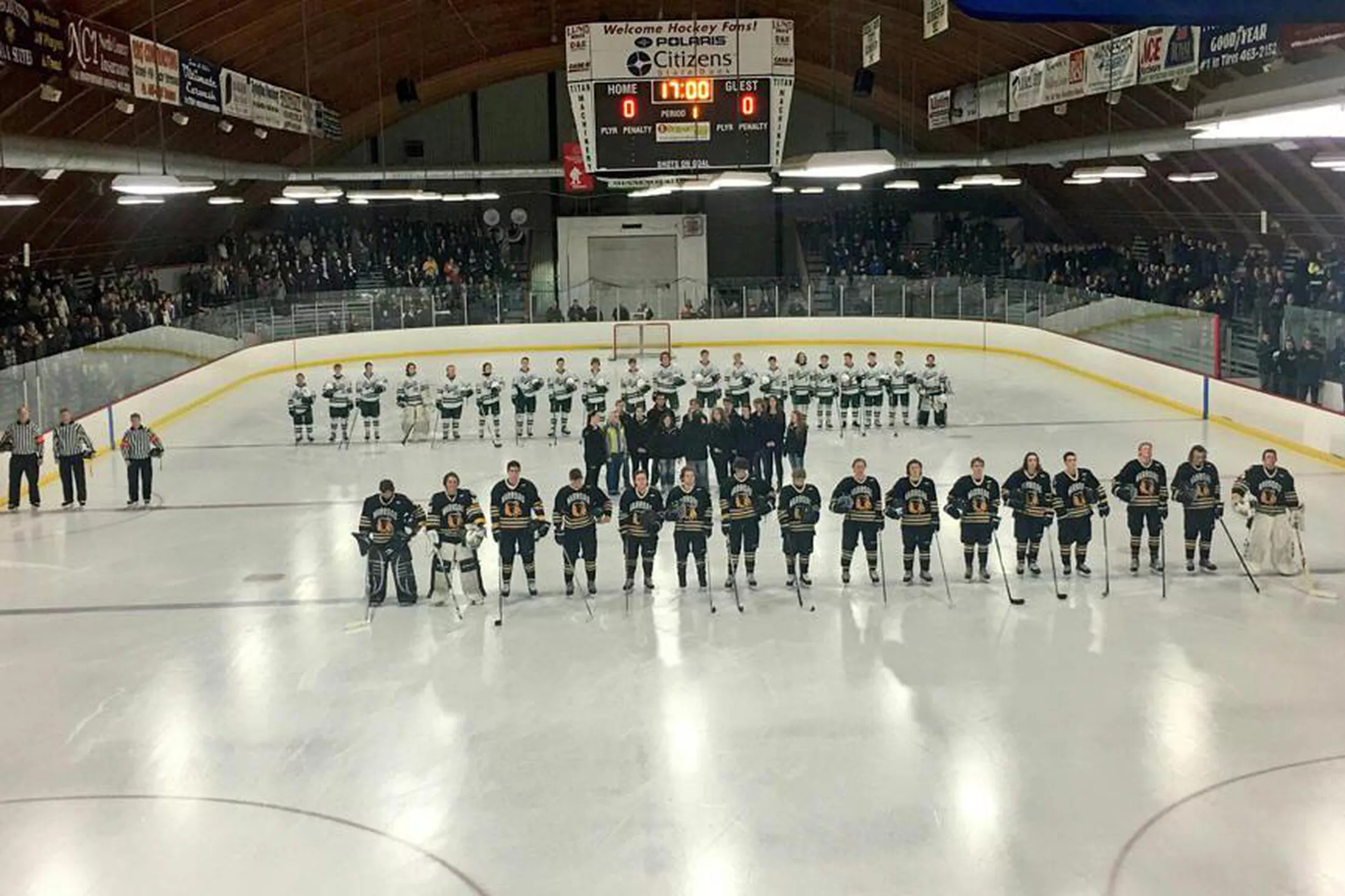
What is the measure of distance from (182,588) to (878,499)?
7.34 m

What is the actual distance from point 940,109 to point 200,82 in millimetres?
18644

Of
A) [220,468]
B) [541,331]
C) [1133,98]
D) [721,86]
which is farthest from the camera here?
[541,331]

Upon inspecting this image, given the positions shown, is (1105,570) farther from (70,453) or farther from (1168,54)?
(70,453)

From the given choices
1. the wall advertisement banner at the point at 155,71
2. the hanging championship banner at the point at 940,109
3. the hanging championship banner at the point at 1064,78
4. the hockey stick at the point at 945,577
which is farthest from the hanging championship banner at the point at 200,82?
the hanging championship banner at the point at 940,109

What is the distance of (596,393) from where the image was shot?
2220 cm

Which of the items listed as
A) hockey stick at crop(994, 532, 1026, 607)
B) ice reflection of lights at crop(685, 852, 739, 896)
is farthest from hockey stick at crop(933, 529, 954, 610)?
ice reflection of lights at crop(685, 852, 739, 896)

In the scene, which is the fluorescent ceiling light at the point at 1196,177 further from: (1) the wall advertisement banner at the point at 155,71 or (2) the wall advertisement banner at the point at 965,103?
(1) the wall advertisement banner at the point at 155,71

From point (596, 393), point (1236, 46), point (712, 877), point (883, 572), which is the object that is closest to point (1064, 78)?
point (1236, 46)

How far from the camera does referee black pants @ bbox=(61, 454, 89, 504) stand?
1819 cm

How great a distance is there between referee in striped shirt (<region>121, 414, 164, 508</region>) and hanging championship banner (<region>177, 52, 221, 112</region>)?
650 centimetres

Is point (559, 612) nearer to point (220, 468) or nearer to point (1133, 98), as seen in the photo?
point (220, 468)

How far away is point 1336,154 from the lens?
40.8 ft

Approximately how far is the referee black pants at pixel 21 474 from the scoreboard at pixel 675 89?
8.44 metres

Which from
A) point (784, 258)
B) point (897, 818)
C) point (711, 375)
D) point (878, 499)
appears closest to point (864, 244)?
point (784, 258)
